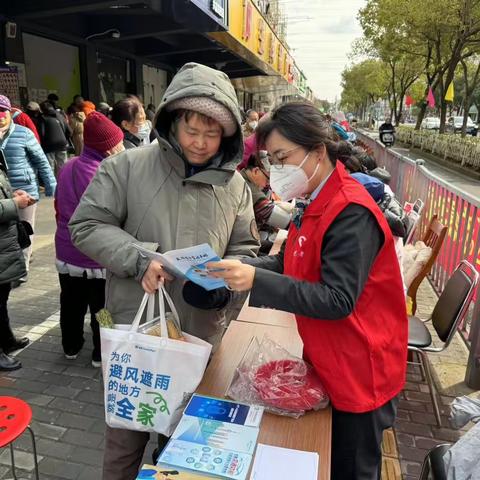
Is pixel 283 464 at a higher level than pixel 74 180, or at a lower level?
lower

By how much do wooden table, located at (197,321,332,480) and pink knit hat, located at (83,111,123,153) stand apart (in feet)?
4.94

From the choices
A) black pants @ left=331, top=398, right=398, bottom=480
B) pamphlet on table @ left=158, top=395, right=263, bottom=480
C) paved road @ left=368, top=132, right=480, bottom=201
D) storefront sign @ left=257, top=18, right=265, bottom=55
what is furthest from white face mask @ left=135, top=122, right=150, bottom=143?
storefront sign @ left=257, top=18, right=265, bottom=55

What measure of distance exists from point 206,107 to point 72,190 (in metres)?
1.69

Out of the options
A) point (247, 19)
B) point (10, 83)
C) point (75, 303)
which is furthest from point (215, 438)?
point (247, 19)

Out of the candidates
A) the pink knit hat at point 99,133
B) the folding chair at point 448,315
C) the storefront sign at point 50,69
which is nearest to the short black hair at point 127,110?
the pink knit hat at point 99,133

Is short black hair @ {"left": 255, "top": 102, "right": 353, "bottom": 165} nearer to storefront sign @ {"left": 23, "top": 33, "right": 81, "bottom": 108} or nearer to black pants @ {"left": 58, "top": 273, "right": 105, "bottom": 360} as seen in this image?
black pants @ {"left": 58, "top": 273, "right": 105, "bottom": 360}

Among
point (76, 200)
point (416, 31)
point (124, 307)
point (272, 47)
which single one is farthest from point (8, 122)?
point (416, 31)

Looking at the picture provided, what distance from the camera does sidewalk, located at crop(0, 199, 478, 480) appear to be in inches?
96.3

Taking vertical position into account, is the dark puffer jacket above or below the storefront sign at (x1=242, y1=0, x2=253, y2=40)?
below

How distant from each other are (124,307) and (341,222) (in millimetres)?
956

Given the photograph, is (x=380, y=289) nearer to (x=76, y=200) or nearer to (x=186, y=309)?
(x=186, y=309)

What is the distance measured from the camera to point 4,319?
3307 mm

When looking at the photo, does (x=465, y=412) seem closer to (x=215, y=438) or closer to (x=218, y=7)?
(x=215, y=438)

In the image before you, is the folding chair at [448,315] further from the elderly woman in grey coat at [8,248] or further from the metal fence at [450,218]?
the elderly woman in grey coat at [8,248]
